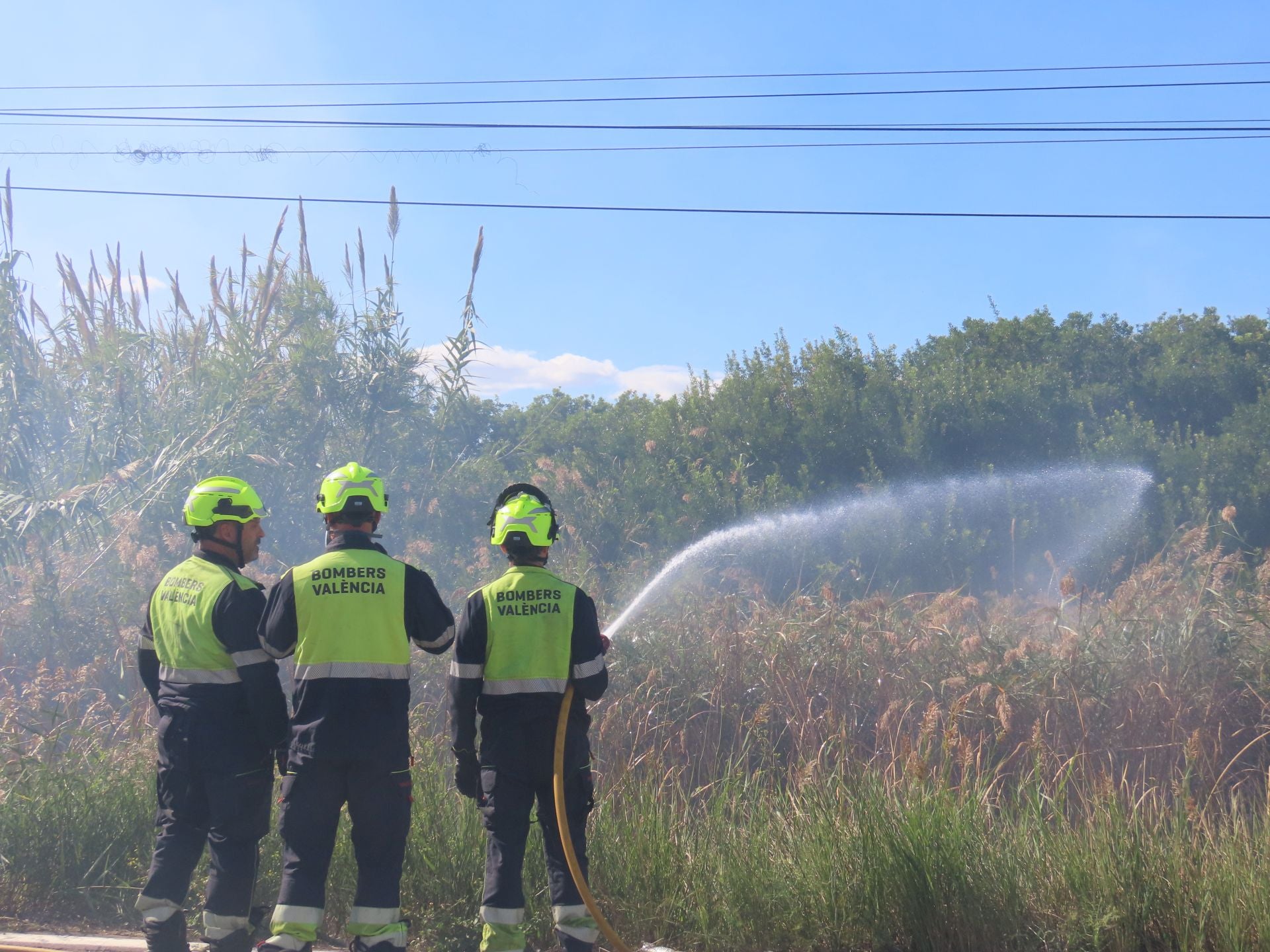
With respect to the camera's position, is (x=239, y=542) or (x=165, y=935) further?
(x=239, y=542)

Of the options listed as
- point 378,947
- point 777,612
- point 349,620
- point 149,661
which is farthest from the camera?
point 777,612

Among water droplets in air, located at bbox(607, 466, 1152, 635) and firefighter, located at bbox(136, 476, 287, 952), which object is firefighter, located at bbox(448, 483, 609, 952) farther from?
water droplets in air, located at bbox(607, 466, 1152, 635)

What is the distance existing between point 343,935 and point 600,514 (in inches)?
465

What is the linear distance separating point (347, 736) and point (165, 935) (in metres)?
1.17

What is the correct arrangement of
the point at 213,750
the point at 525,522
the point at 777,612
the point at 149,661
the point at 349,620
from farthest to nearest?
the point at 777,612
the point at 149,661
the point at 525,522
the point at 213,750
the point at 349,620

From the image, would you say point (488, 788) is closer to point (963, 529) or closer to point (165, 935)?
point (165, 935)

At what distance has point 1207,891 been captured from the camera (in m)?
3.67

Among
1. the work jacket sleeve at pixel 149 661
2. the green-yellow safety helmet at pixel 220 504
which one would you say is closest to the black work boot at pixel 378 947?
the work jacket sleeve at pixel 149 661

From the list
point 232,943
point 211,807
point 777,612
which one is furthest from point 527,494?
point 777,612

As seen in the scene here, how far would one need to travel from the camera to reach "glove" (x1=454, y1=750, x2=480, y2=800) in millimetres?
4043

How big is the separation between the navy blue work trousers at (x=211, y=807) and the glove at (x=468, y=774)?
765mm

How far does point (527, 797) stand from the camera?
4.02 meters

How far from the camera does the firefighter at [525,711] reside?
3.97 meters

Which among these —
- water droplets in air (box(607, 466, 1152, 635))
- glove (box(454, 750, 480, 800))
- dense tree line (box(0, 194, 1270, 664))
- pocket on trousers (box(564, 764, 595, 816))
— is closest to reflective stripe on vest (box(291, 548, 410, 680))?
glove (box(454, 750, 480, 800))
